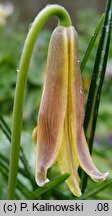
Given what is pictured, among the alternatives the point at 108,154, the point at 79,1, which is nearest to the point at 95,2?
the point at 79,1

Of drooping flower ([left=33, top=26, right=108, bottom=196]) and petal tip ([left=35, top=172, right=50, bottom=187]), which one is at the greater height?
drooping flower ([left=33, top=26, right=108, bottom=196])

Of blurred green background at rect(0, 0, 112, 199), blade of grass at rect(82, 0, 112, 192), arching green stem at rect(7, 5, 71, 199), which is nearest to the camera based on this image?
arching green stem at rect(7, 5, 71, 199)

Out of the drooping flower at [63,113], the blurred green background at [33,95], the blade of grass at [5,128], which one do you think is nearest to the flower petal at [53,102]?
the drooping flower at [63,113]

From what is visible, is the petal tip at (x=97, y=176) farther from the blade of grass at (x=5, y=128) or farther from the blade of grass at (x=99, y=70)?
the blade of grass at (x=5, y=128)

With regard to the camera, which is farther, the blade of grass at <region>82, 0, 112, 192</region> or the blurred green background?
the blurred green background

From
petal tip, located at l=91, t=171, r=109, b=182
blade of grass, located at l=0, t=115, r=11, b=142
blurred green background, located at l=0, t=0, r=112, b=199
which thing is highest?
blade of grass, located at l=0, t=115, r=11, b=142

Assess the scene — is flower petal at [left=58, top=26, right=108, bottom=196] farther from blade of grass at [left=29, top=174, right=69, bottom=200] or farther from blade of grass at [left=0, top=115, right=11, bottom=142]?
blade of grass at [left=0, top=115, right=11, bottom=142]

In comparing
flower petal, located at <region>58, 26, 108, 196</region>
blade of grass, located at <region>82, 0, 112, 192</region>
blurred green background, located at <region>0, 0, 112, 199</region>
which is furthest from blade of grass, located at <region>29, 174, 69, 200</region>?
blurred green background, located at <region>0, 0, 112, 199</region>

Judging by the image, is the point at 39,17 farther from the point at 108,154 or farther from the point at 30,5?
the point at 30,5
